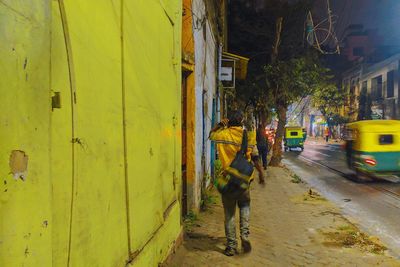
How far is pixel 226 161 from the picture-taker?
580 centimetres

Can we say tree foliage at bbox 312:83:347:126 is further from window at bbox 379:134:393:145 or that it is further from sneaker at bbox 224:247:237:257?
sneaker at bbox 224:247:237:257

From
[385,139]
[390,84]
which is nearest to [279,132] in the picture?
[385,139]

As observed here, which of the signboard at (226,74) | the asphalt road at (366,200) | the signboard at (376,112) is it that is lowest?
the asphalt road at (366,200)

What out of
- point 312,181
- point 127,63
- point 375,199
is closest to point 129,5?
point 127,63

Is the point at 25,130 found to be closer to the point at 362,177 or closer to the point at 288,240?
the point at 288,240

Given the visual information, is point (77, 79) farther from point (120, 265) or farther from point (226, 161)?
point (226, 161)

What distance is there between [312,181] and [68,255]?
13.9 meters

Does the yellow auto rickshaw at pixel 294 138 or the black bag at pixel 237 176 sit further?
the yellow auto rickshaw at pixel 294 138

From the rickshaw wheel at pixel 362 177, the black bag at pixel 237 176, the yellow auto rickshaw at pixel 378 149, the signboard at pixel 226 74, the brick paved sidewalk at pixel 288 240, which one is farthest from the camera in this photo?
the rickshaw wheel at pixel 362 177

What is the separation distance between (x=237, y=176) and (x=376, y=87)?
152ft

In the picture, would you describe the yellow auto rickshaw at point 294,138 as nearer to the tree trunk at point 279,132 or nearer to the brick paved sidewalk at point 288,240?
the tree trunk at point 279,132

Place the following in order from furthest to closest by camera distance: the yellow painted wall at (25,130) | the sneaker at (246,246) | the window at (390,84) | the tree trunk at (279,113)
Answer: the window at (390,84) → the tree trunk at (279,113) → the sneaker at (246,246) → the yellow painted wall at (25,130)

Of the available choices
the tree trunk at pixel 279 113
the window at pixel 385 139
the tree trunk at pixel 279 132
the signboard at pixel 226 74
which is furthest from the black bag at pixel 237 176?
the tree trunk at pixel 279 132

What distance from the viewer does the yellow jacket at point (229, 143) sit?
227 inches
